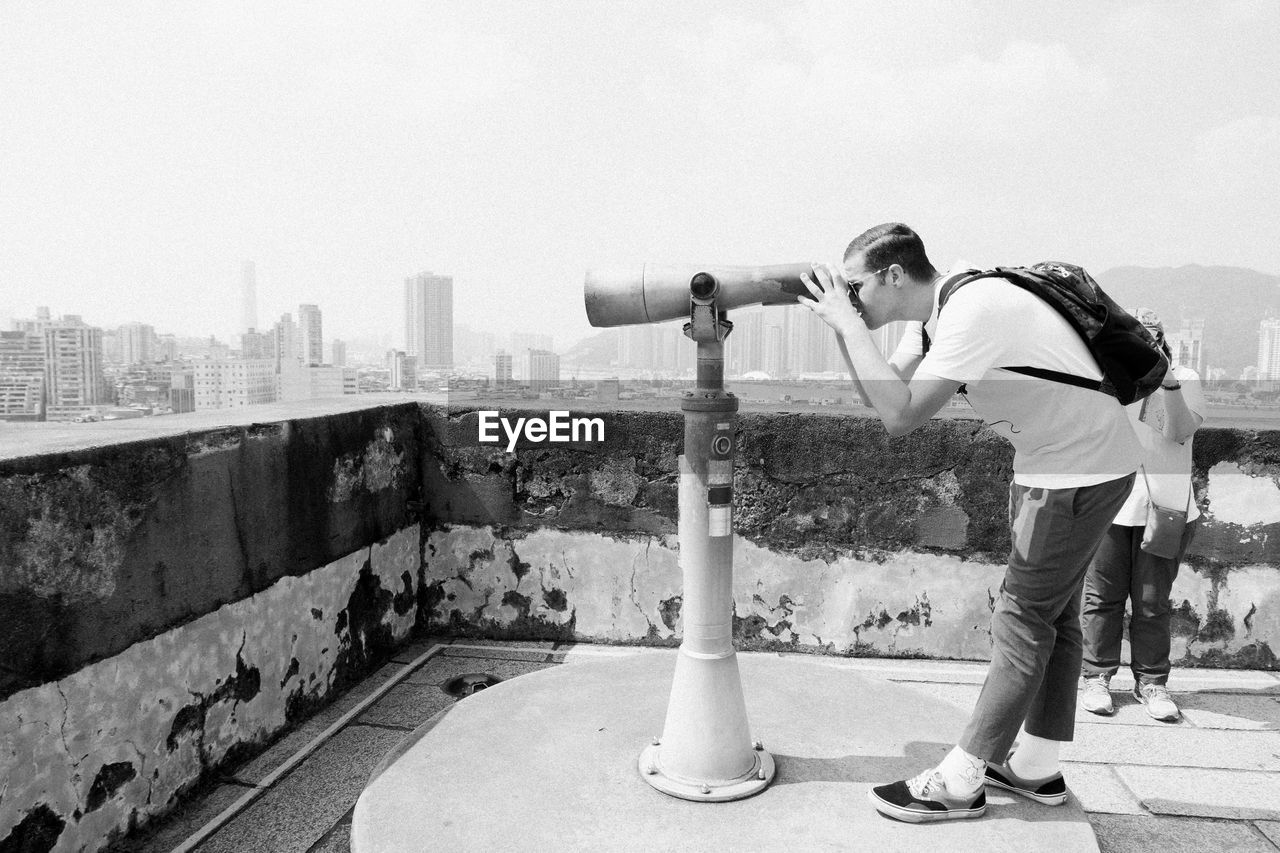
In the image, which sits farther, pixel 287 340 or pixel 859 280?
pixel 287 340

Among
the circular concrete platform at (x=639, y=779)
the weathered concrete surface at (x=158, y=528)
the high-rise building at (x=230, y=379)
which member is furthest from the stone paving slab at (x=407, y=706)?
the high-rise building at (x=230, y=379)

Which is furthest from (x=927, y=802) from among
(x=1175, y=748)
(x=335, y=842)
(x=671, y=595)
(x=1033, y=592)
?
(x=671, y=595)

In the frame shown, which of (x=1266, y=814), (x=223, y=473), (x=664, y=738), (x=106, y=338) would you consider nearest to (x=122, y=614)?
(x=223, y=473)

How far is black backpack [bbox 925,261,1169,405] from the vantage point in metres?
2.05

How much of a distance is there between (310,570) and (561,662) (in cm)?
117

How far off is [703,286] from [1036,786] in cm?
163

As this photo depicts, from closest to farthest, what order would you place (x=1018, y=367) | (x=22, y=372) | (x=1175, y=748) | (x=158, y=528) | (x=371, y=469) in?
(x=1018, y=367), (x=158, y=528), (x=1175, y=748), (x=371, y=469), (x=22, y=372)

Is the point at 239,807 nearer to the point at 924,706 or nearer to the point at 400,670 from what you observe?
the point at 400,670

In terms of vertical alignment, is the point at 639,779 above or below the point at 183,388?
below

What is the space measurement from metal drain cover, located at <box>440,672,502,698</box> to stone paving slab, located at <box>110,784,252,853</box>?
0.93 m

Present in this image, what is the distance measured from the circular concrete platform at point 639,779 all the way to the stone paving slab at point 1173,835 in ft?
0.78

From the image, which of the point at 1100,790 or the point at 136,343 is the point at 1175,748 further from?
the point at 136,343

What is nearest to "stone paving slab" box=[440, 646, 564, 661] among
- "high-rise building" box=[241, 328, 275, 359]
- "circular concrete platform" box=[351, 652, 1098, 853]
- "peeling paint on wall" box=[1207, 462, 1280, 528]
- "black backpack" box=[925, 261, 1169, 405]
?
"circular concrete platform" box=[351, 652, 1098, 853]

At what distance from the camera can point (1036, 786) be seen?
7.61 ft
